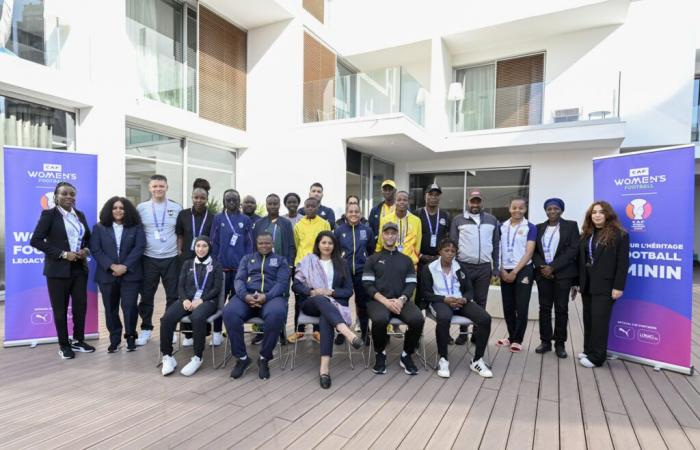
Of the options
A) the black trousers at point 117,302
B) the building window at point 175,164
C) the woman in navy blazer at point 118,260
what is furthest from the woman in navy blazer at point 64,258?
the building window at point 175,164

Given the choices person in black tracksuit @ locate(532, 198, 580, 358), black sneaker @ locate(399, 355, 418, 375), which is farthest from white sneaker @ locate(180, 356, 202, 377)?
person in black tracksuit @ locate(532, 198, 580, 358)

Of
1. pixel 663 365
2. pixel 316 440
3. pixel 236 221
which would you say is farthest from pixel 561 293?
pixel 236 221

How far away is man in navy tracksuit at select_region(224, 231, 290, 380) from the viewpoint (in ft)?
11.6

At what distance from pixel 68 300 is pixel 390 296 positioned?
330 centimetres

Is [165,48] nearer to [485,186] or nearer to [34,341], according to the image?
[34,341]

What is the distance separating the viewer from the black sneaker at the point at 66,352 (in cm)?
387

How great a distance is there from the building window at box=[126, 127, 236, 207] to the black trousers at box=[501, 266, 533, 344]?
6.84m

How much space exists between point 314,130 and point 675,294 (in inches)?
306

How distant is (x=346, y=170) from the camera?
32.8ft

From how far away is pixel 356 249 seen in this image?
4.33m

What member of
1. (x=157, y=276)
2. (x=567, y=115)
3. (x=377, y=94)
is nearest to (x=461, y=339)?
(x=157, y=276)

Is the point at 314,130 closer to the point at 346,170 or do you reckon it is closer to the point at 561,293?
the point at 346,170

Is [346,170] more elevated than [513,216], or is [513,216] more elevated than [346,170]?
[346,170]

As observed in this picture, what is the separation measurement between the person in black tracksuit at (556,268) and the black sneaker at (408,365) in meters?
1.54
